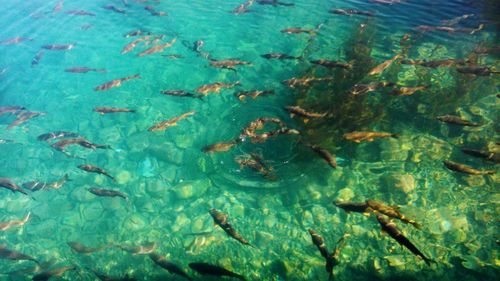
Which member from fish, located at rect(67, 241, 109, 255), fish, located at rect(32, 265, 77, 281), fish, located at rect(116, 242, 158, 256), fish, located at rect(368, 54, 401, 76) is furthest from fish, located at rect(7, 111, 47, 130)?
fish, located at rect(368, 54, 401, 76)

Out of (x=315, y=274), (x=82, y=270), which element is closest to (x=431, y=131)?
(x=315, y=274)

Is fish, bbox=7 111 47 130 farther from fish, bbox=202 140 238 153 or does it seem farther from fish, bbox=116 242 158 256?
fish, bbox=202 140 238 153

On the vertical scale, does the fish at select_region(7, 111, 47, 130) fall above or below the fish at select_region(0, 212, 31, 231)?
above

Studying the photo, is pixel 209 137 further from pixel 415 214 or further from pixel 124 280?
pixel 415 214

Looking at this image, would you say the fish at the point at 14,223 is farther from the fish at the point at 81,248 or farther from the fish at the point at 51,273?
the fish at the point at 51,273

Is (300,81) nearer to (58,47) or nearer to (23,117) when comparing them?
(23,117)

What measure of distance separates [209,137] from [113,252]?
14.1 feet

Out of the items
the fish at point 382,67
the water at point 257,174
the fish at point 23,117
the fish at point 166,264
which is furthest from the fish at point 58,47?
the fish at point 382,67

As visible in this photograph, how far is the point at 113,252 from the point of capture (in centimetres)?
802

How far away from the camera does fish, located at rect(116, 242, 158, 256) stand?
7.87 metres

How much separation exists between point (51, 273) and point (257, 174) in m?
5.41

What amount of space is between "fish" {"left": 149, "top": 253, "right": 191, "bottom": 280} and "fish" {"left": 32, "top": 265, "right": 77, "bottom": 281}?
6.34ft

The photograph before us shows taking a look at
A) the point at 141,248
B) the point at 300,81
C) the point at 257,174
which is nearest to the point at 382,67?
the point at 300,81

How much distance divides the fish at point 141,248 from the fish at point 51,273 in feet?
3.85
